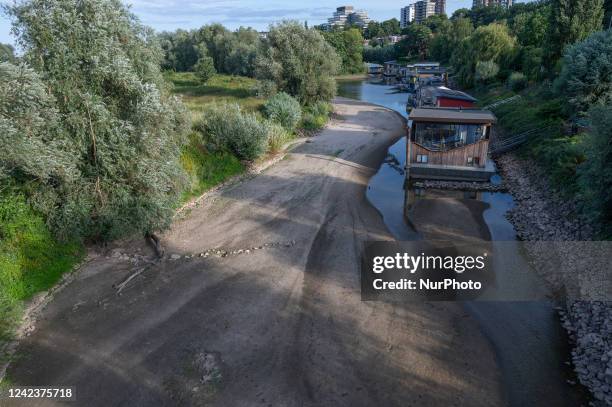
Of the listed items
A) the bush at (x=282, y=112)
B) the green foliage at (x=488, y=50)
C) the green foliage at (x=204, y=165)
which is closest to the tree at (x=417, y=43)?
the green foliage at (x=488, y=50)

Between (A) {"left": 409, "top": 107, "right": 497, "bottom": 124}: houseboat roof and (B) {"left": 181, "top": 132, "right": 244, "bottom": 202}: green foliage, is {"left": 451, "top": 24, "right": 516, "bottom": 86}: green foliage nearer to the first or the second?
(A) {"left": 409, "top": 107, "right": 497, "bottom": 124}: houseboat roof

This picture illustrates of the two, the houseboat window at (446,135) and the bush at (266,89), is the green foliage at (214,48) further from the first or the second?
the houseboat window at (446,135)

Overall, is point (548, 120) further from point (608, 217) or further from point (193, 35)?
point (193, 35)

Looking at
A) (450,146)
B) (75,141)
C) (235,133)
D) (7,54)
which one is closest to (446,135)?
(450,146)

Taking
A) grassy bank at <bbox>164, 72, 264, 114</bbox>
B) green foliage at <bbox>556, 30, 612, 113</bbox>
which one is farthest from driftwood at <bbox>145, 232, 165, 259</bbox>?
green foliage at <bbox>556, 30, 612, 113</bbox>

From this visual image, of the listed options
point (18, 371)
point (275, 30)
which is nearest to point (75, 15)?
point (18, 371)
